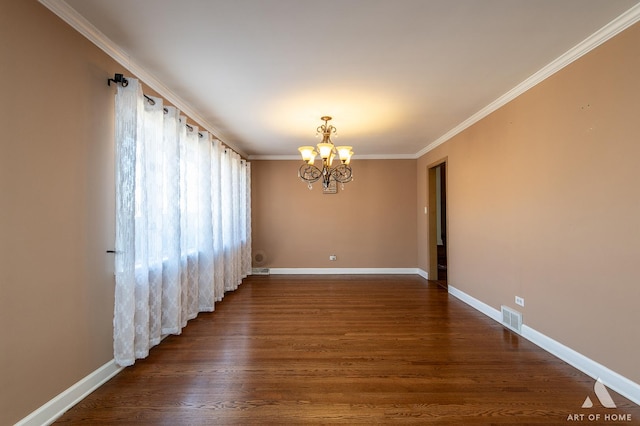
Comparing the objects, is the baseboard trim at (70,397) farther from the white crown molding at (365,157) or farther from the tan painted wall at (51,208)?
the white crown molding at (365,157)

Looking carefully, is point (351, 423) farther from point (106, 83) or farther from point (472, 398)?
point (106, 83)

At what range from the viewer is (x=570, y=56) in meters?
2.60

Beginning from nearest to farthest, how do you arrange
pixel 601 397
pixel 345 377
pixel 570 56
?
pixel 601 397, pixel 345 377, pixel 570 56

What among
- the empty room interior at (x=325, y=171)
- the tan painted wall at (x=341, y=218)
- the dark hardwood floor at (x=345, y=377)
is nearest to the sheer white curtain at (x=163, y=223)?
the empty room interior at (x=325, y=171)

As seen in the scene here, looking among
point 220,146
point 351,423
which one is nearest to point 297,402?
point 351,423

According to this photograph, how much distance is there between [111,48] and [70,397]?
2.67 metres

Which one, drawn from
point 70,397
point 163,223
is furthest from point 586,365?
point 163,223

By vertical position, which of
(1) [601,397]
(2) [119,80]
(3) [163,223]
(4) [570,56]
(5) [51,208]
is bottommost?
(1) [601,397]

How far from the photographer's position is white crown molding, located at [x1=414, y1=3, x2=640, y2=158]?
2.13 m

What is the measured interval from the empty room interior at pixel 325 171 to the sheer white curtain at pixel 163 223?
0.07ft

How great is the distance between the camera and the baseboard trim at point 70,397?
70.4 inches

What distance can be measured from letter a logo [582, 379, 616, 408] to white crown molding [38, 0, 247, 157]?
447 cm

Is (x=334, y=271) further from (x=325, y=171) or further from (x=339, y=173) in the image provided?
(x=325, y=171)

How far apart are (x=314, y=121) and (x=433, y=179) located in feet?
10.6
